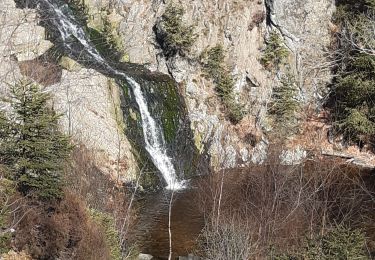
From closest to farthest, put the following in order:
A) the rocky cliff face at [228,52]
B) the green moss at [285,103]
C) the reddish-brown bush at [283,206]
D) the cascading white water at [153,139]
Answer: the reddish-brown bush at [283,206] < the cascading white water at [153,139] < the rocky cliff face at [228,52] < the green moss at [285,103]

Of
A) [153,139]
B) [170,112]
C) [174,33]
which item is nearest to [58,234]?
[153,139]

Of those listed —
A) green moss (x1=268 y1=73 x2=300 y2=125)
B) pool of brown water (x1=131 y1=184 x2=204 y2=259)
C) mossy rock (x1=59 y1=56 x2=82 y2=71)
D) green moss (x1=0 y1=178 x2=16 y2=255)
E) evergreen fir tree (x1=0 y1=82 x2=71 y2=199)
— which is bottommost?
pool of brown water (x1=131 y1=184 x2=204 y2=259)

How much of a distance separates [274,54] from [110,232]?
19344 mm

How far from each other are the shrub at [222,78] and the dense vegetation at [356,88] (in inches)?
225

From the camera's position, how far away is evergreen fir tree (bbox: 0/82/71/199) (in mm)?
10742

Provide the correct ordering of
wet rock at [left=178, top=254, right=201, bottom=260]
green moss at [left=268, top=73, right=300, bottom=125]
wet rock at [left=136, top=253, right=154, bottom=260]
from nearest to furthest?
1. wet rock at [left=178, top=254, right=201, bottom=260]
2. wet rock at [left=136, top=253, right=154, bottom=260]
3. green moss at [left=268, top=73, right=300, bottom=125]

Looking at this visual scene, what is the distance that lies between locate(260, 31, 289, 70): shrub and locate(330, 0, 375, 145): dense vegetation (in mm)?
3178

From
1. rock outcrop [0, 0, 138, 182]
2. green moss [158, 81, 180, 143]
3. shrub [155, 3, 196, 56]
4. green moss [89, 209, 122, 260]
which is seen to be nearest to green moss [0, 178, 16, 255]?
green moss [89, 209, 122, 260]

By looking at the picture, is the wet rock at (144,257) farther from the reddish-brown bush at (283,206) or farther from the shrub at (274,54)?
the shrub at (274,54)

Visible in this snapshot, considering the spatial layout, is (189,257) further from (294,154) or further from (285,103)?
(285,103)

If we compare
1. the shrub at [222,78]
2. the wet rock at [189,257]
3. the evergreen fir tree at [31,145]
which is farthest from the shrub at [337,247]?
the shrub at [222,78]

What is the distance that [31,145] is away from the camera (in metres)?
10.8

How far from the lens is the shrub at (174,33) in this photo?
26391mm

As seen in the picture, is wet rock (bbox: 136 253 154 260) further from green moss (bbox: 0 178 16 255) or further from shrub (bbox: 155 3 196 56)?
shrub (bbox: 155 3 196 56)
